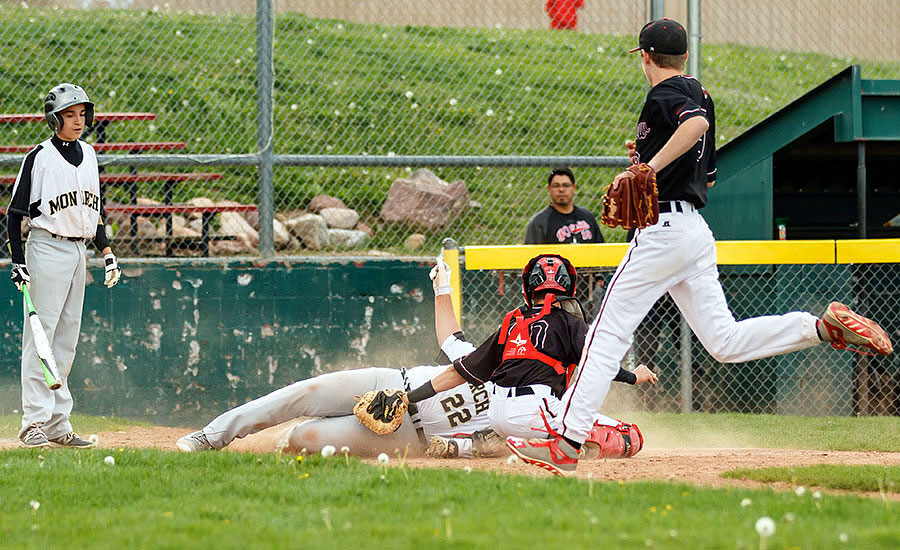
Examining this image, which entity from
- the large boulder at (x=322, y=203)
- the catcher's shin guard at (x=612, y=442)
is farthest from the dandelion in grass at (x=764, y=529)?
the large boulder at (x=322, y=203)

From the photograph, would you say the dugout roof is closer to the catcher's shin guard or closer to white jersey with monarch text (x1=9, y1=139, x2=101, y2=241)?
the catcher's shin guard

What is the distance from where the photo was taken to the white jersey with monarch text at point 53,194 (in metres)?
6.59

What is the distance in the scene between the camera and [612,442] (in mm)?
5930

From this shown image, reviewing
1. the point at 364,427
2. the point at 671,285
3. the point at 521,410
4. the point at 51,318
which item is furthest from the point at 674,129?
the point at 51,318

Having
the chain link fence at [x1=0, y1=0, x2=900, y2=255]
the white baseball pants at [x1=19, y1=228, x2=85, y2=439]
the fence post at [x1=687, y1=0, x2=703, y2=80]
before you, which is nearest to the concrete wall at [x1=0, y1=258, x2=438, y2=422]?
the chain link fence at [x1=0, y1=0, x2=900, y2=255]

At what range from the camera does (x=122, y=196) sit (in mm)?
10867

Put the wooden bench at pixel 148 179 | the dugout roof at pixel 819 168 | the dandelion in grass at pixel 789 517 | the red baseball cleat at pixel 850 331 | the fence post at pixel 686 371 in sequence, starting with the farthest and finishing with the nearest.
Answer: the wooden bench at pixel 148 179 → the fence post at pixel 686 371 → the dugout roof at pixel 819 168 → the red baseball cleat at pixel 850 331 → the dandelion in grass at pixel 789 517

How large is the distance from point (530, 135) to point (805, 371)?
4388 mm

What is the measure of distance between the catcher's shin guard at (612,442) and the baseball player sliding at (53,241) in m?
3.16

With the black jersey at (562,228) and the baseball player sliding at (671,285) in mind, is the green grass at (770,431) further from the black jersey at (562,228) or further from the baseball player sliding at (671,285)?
the baseball player sliding at (671,285)

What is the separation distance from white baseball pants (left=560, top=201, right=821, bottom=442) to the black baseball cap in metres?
0.76

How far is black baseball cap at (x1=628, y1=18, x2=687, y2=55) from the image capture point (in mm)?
5062

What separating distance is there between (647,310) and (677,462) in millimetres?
1343

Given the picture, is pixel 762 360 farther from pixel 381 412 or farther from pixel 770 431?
pixel 381 412
